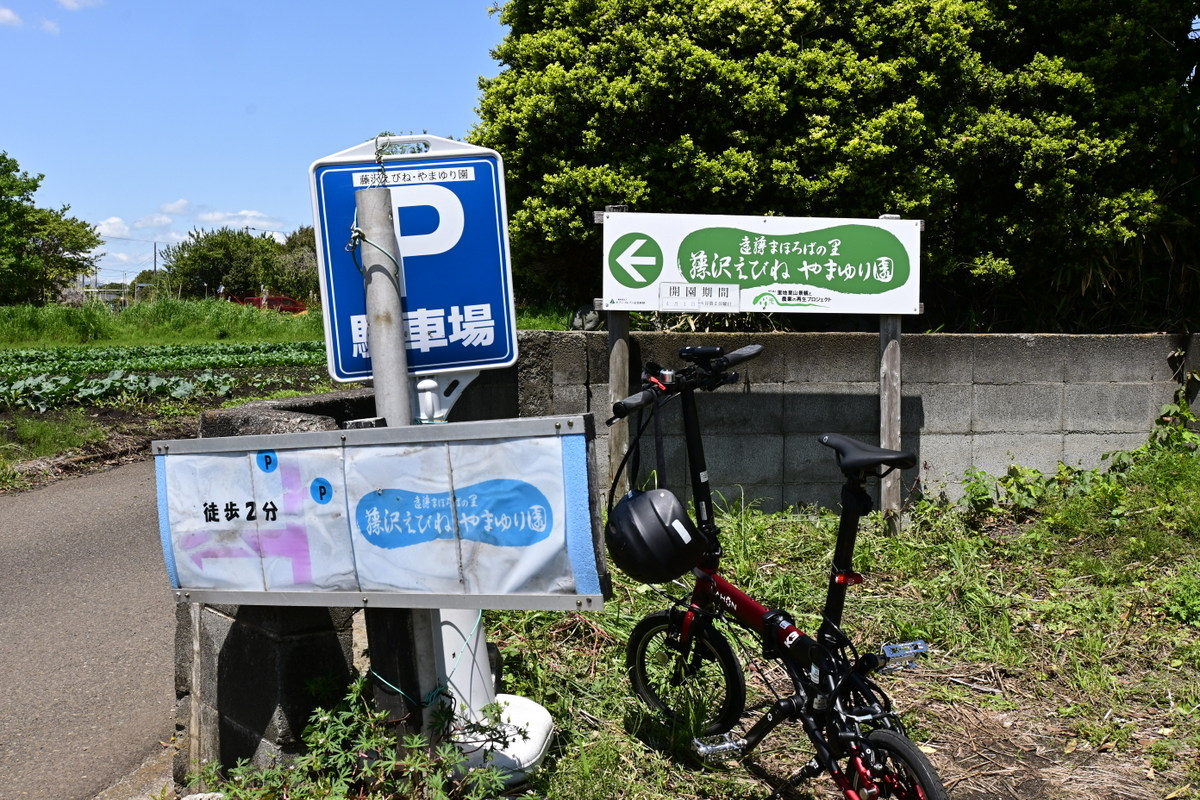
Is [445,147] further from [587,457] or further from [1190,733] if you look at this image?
[1190,733]

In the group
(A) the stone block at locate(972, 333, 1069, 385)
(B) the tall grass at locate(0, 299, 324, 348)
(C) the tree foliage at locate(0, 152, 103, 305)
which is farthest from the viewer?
(C) the tree foliage at locate(0, 152, 103, 305)

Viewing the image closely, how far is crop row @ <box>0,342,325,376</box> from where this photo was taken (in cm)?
1423

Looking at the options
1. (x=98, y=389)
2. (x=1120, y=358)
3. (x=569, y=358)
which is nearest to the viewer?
(x=569, y=358)

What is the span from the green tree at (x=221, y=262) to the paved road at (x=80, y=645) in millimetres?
42929

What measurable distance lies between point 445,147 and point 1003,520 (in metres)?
4.65

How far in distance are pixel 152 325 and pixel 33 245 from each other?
18.6m

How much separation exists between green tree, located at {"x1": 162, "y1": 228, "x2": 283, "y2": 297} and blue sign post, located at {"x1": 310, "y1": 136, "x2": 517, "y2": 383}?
1859 inches

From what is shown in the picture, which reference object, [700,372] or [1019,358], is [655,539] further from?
[1019,358]

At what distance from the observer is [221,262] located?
4869cm

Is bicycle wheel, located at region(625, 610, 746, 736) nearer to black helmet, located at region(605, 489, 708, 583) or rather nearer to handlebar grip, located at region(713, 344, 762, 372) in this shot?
black helmet, located at region(605, 489, 708, 583)

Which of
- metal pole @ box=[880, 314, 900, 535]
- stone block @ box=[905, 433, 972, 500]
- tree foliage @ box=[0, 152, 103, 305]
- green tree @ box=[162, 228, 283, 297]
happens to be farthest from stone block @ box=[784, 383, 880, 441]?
green tree @ box=[162, 228, 283, 297]

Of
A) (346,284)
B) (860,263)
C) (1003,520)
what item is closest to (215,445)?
(346,284)

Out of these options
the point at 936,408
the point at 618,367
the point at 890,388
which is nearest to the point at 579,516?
the point at 618,367

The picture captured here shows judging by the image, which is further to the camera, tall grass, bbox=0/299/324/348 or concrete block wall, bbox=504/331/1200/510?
tall grass, bbox=0/299/324/348
